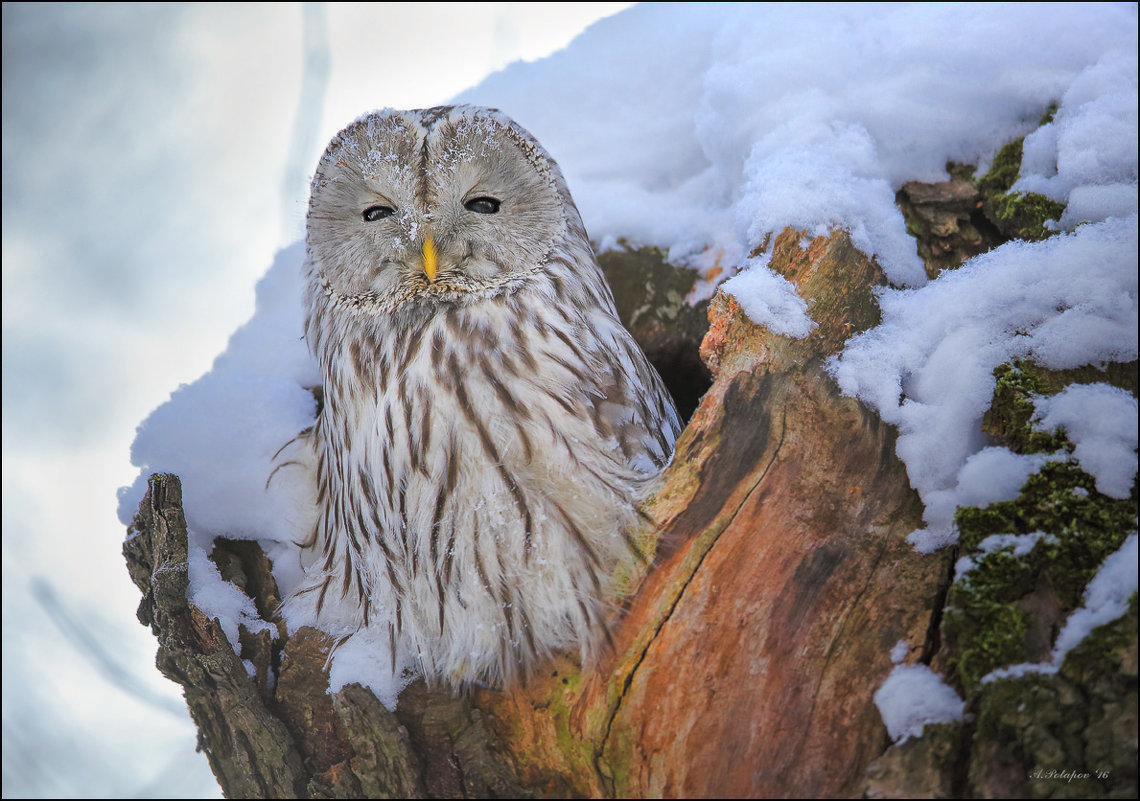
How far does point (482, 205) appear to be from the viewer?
2.11m

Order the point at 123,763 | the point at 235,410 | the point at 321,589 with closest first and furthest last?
1. the point at 321,589
2. the point at 235,410
3. the point at 123,763

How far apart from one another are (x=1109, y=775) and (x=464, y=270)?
1.64m

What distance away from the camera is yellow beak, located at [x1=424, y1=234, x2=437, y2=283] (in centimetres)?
195

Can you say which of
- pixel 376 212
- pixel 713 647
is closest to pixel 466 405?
pixel 376 212

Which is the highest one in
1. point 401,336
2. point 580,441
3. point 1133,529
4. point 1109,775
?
point 401,336

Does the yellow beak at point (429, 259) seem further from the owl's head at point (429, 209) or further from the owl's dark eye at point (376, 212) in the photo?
the owl's dark eye at point (376, 212)

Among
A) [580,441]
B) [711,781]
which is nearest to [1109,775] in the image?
[711,781]

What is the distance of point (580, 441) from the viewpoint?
1.89 meters

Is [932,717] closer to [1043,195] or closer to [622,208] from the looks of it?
[1043,195]

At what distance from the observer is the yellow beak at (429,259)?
1.95 meters

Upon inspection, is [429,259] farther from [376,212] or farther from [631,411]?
[631,411]

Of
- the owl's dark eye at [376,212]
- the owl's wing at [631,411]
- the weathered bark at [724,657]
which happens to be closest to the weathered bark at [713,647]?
the weathered bark at [724,657]

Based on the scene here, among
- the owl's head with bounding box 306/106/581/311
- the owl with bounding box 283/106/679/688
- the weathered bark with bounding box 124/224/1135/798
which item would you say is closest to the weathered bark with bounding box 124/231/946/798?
the weathered bark with bounding box 124/224/1135/798

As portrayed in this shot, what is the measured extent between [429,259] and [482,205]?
0.26 meters
